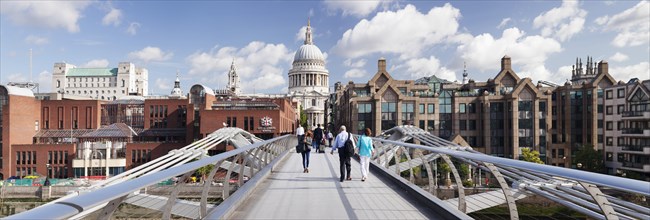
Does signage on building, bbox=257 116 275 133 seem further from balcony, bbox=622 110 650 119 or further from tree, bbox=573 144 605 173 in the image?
balcony, bbox=622 110 650 119

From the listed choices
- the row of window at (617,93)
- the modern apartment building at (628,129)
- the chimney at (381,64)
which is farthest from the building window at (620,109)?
the chimney at (381,64)

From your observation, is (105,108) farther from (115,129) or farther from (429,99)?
(429,99)

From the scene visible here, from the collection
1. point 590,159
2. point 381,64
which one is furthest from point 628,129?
point 381,64

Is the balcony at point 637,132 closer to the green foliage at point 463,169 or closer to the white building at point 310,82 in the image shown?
the green foliage at point 463,169

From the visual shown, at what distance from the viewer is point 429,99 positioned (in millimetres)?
52344

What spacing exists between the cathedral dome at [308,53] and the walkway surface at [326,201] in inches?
5451

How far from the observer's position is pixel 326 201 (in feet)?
24.8

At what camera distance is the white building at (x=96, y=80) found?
175m

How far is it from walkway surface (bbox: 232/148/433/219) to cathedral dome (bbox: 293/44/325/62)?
454 feet

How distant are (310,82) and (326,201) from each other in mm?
140737

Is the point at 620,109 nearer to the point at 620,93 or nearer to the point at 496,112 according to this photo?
the point at 620,93

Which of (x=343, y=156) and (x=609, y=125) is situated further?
(x=609, y=125)

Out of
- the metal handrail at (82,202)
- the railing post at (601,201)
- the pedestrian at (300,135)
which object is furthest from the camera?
the pedestrian at (300,135)

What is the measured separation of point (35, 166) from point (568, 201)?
67.8 m
